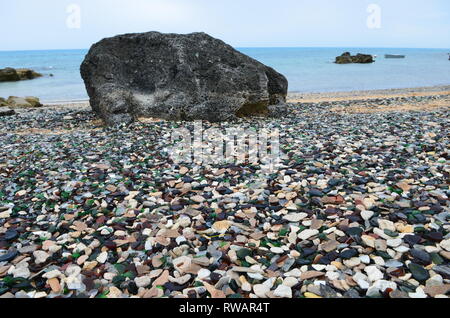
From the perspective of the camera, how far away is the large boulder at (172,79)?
465 inches

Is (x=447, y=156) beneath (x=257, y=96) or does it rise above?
beneath

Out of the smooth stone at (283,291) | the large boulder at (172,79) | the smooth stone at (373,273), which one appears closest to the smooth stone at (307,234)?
the smooth stone at (373,273)

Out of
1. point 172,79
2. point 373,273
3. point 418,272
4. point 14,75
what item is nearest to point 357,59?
point 14,75

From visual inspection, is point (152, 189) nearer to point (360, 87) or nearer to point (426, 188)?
point (426, 188)

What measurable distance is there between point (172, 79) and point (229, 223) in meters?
8.80

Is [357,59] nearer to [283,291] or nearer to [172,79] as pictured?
[172,79]

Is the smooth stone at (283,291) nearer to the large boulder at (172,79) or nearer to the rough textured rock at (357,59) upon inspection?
the large boulder at (172,79)

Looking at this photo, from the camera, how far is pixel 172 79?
12.2 m

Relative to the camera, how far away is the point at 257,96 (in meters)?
12.2

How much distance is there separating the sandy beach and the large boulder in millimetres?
4062

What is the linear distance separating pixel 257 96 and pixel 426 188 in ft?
25.4

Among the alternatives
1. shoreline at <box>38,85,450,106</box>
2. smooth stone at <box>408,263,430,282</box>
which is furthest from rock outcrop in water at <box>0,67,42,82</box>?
smooth stone at <box>408,263,430,282</box>

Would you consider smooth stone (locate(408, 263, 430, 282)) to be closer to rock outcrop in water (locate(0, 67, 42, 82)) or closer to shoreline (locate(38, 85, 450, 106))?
shoreline (locate(38, 85, 450, 106))

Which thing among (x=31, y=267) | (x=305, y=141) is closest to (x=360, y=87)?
(x=305, y=141)
